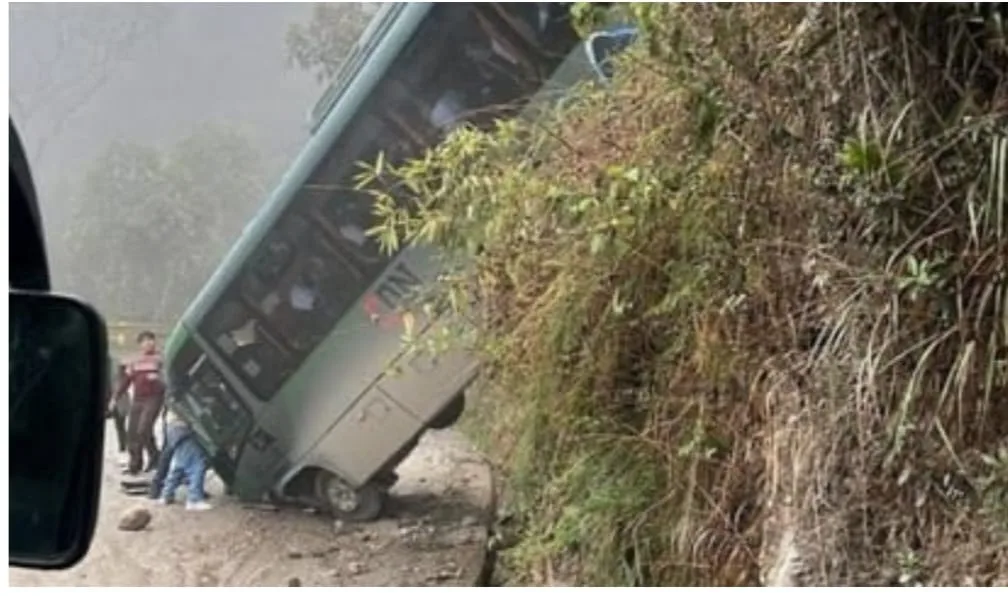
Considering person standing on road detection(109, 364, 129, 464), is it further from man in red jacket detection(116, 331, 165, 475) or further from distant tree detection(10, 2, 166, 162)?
distant tree detection(10, 2, 166, 162)

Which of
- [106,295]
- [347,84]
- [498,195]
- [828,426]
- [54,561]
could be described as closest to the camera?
[54,561]

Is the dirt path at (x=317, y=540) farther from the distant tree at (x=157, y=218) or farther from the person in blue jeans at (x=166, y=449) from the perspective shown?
the distant tree at (x=157, y=218)

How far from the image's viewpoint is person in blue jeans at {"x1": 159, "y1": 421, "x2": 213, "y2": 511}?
1.54 metres

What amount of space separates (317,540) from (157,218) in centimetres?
46

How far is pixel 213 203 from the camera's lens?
149 cm

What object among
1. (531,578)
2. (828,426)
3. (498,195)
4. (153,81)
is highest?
(153,81)

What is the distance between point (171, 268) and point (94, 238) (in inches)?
4.1

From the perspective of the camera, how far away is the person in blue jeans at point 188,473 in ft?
5.05

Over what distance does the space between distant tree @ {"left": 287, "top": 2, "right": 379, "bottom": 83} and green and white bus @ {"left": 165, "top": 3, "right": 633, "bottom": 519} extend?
47 mm

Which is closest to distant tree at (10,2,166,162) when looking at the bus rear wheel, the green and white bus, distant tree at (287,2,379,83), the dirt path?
distant tree at (287,2,379,83)

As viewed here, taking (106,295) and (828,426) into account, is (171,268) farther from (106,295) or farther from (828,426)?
(828,426)

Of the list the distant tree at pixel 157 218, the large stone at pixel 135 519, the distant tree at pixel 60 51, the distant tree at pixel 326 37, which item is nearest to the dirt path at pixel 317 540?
the large stone at pixel 135 519

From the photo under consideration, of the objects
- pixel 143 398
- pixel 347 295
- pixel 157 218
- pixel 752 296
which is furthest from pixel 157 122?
pixel 752 296
